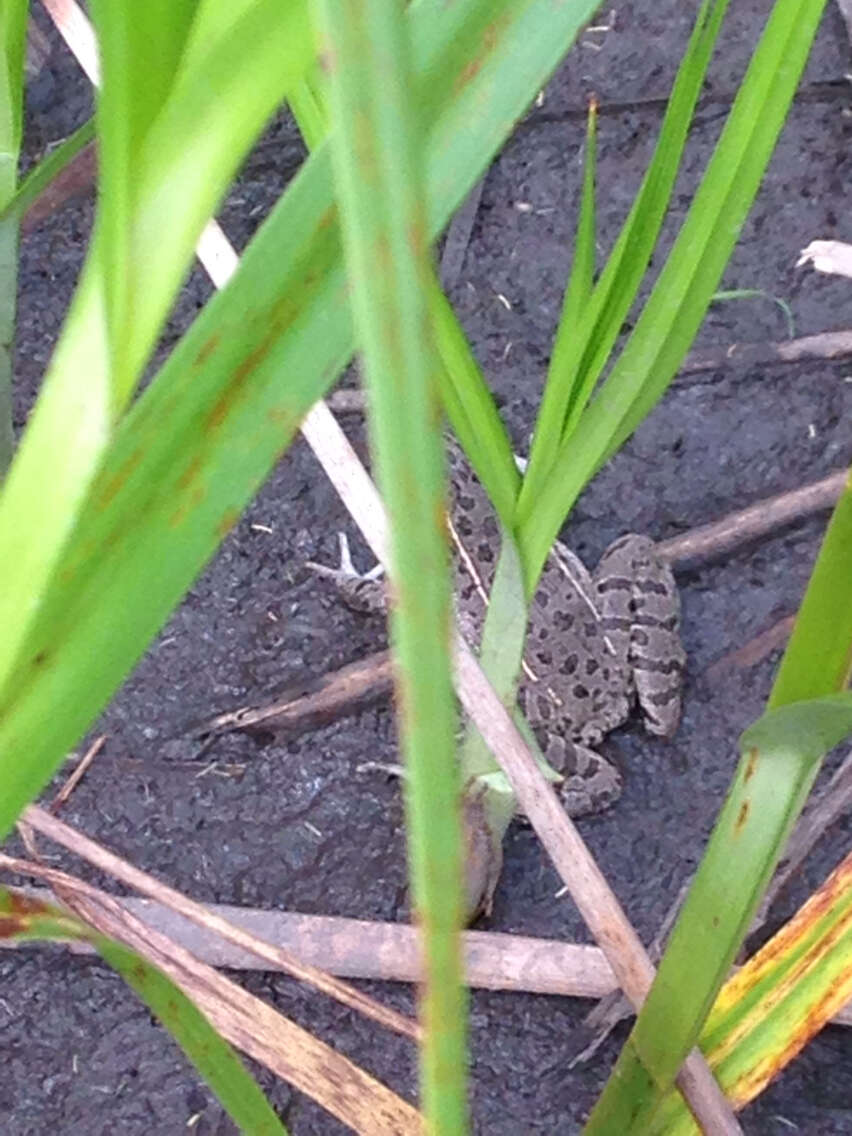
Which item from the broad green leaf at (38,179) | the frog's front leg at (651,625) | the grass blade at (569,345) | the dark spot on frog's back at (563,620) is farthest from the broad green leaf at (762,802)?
the dark spot on frog's back at (563,620)

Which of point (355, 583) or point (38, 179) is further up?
point (355, 583)

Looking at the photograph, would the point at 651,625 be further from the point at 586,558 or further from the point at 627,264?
the point at 627,264

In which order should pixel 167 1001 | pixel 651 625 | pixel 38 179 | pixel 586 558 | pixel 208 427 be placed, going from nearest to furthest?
pixel 208 427 < pixel 167 1001 < pixel 38 179 < pixel 651 625 < pixel 586 558

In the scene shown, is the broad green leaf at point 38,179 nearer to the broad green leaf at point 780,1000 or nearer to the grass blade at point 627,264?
the grass blade at point 627,264

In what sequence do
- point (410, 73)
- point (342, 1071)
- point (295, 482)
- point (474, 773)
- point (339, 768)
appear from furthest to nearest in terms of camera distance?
point (295, 482), point (339, 768), point (474, 773), point (342, 1071), point (410, 73)

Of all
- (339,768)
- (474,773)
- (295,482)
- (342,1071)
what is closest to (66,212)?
(295,482)

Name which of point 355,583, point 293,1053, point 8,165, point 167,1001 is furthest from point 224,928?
point 355,583

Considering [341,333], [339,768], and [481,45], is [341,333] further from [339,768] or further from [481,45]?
[339,768]

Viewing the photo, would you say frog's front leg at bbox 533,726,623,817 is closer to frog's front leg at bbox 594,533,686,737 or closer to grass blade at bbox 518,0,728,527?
frog's front leg at bbox 594,533,686,737
